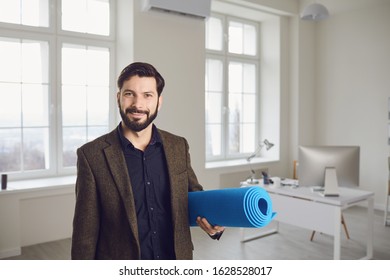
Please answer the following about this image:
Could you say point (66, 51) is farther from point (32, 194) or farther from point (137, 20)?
point (32, 194)

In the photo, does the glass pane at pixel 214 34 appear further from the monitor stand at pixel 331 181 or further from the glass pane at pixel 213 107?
the monitor stand at pixel 331 181

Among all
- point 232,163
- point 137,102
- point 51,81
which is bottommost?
point 232,163

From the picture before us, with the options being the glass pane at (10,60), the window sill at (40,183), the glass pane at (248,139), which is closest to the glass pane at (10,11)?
the glass pane at (10,60)

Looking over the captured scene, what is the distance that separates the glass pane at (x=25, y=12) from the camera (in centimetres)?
380

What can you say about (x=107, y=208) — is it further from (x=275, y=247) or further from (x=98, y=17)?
(x=98, y=17)

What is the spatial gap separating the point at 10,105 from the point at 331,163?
10.0 ft

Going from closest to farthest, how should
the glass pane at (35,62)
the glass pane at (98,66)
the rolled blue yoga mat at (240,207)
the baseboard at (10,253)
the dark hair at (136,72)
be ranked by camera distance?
the rolled blue yoga mat at (240,207)
the dark hair at (136,72)
the baseboard at (10,253)
the glass pane at (35,62)
the glass pane at (98,66)

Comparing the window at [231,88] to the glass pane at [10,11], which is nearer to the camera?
the glass pane at [10,11]

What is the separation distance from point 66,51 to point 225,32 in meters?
2.35

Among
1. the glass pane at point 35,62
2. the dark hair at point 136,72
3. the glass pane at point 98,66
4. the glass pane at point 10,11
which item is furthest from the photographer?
the glass pane at point 98,66

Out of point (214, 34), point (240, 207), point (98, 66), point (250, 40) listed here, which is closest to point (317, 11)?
point (214, 34)

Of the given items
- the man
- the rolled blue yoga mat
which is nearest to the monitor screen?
the man

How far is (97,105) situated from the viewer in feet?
14.3

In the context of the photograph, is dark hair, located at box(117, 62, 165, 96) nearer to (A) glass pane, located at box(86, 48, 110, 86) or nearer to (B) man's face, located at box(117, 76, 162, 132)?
(B) man's face, located at box(117, 76, 162, 132)
